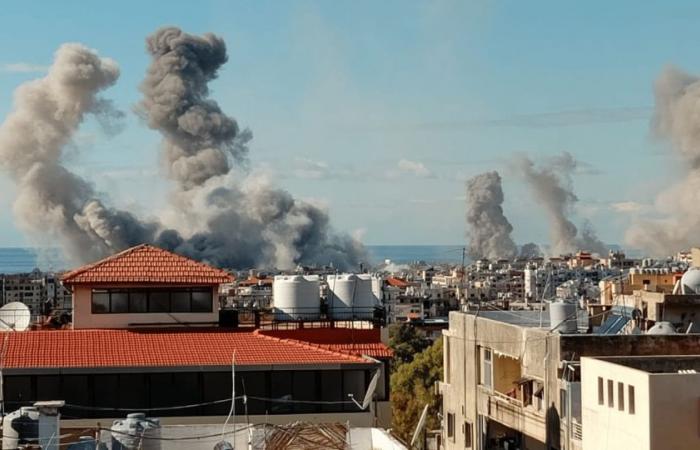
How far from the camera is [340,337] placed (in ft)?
63.0

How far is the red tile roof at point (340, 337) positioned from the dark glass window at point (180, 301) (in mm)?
1183

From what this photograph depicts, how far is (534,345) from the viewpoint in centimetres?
1653

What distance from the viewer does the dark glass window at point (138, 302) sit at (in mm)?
18969

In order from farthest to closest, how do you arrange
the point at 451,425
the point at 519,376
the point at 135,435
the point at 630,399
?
the point at 451,425 → the point at 519,376 → the point at 630,399 → the point at 135,435

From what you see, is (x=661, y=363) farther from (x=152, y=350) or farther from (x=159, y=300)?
(x=159, y=300)

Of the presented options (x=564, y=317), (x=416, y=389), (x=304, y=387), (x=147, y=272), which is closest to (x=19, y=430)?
(x=304, y=387)

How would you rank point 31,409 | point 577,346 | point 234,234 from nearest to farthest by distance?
1. point 31,409
2. point 577,346
3. point 234,234

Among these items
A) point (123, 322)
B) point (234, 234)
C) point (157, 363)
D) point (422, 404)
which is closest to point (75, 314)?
point (123, 322)

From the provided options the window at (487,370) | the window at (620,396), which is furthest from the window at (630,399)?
the window at (487,370)

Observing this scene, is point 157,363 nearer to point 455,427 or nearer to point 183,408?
point 183,408

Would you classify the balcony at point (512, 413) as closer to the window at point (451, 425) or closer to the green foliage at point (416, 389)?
the window at point (451, 425)

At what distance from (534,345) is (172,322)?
5.19 metres

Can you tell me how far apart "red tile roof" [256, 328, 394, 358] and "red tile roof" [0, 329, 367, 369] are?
36.6 inches

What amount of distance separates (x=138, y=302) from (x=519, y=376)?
17.0ft
